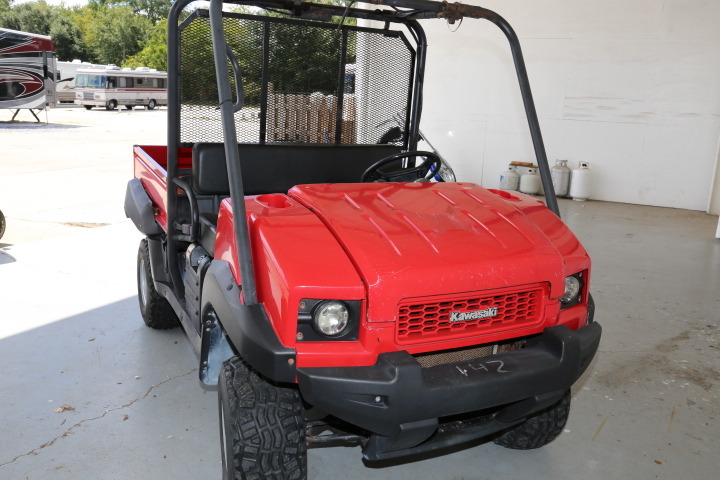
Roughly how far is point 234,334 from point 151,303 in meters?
1.94

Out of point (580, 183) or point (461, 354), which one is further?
point (580, 183)

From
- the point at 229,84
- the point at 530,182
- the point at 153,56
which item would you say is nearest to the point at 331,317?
the point at 229,84

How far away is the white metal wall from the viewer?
27.7 ft

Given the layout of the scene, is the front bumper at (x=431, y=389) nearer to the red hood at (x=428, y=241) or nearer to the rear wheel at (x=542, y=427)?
the red hood at (x=428, y=241)

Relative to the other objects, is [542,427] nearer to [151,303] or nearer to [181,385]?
[181,385]

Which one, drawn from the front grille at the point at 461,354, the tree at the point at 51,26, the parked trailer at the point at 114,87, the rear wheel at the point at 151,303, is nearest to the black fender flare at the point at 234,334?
the front grille at the point at 461,354

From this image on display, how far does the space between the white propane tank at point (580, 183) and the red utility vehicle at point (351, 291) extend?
21.7 feet

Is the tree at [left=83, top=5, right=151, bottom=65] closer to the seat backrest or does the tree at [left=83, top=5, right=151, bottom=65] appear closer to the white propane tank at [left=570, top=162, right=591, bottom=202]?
the white propane tank at [left=570, top=162, right=591, bottom=202]

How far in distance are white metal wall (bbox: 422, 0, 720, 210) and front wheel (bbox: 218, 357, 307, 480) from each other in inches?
319

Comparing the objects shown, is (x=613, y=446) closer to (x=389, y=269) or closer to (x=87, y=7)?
(x=389, y=269)

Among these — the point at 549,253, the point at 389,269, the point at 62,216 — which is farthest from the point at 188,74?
the point at 62,216

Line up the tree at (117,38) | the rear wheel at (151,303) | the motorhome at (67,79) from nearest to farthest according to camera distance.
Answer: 1. the rear wheel at (151,303)
2. the motorhome at (67,79)
3. the tree at (117,38)

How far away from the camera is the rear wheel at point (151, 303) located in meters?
3.72

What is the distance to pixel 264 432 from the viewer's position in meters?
1.99
